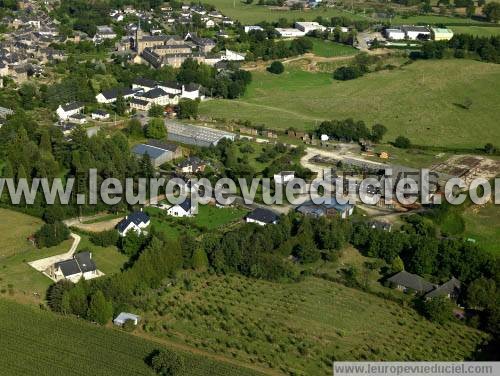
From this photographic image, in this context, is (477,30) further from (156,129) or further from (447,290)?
(447,290)

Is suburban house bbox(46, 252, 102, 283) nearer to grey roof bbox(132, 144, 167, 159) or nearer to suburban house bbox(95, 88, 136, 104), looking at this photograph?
grey roof bbox(132, 144, 167, 159)

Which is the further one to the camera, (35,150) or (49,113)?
(49,113)

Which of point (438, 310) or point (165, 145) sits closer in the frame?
point (438, 310)

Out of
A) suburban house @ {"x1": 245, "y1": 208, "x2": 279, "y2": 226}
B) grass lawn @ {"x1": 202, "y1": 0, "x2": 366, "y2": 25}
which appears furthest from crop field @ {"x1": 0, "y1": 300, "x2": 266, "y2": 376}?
grass lawn @ {"x1": 202, "y1": 0, "x2": 366, "y2": 25}

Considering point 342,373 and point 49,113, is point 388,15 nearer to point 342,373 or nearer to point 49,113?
point 49,113

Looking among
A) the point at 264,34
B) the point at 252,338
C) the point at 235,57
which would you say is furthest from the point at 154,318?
the point at 264,34

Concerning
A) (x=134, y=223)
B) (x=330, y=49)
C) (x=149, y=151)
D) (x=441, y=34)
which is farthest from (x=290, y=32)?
(x=134, y=223)
